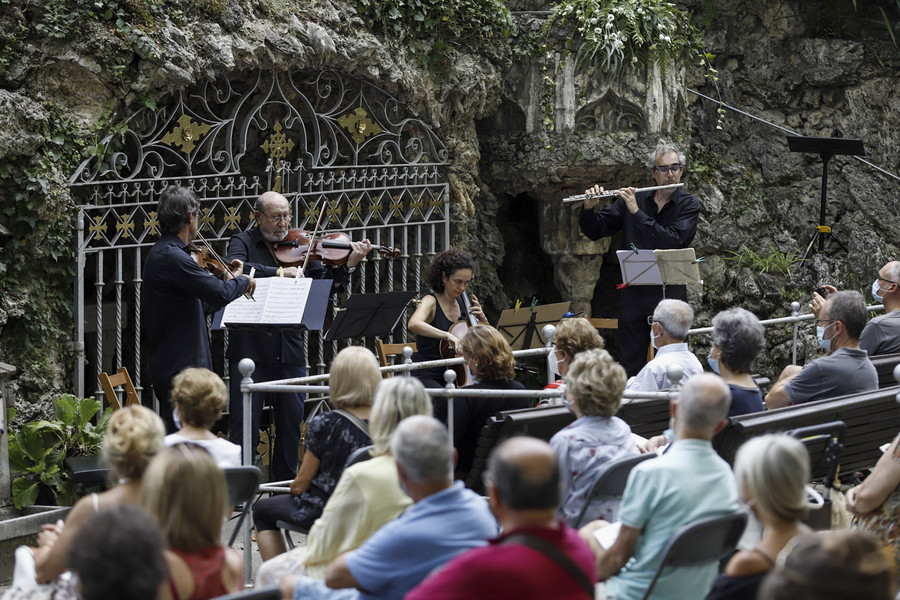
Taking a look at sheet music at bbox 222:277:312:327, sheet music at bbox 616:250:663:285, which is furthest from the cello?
sheet music at bbox 616:250:663:285

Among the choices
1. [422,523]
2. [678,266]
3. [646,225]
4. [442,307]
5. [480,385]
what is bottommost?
[422,523]

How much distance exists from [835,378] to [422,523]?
2.77 metres

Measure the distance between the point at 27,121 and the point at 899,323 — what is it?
196 inches

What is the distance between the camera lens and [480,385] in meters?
4.77

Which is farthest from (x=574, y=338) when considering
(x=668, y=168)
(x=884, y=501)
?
(x=668, y=168)

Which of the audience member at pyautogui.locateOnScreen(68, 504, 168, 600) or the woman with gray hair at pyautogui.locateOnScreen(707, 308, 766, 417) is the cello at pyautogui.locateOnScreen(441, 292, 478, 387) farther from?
the audience member at pyautogui.locateOnScreen(68, 504, 168, 600)

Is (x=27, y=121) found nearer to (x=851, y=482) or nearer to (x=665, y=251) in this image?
(x=665, y=251)

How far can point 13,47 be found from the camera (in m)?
6.31

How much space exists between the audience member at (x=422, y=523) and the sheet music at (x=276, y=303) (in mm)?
2912

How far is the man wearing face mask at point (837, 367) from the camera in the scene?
16.4 feet

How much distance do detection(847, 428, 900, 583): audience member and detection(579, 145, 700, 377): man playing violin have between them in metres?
3.72

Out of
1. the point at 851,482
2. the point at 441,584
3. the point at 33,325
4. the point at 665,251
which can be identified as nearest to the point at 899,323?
the point at 851,482

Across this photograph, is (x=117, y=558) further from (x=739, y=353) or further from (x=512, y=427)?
(x=739, y=353)

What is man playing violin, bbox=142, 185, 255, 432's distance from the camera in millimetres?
5492
